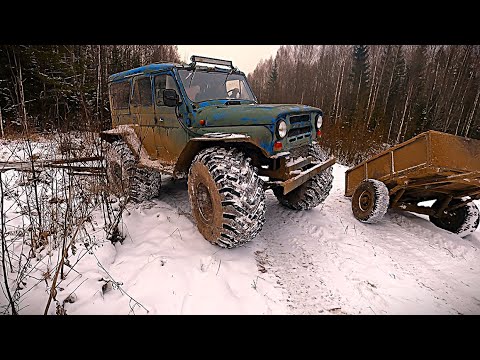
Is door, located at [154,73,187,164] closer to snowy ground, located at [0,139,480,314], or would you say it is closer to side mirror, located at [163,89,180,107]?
side mirror, located at [163,89,180,107]

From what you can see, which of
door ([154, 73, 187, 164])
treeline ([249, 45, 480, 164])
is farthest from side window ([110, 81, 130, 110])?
treeline ([249, 45, 480, 164])

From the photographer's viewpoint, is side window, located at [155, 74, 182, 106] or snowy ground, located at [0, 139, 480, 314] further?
side window, located at [155, 74, 182, 106]

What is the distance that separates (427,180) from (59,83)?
450 inches

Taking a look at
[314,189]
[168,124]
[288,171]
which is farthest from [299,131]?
[168,124]

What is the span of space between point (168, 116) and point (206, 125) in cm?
89

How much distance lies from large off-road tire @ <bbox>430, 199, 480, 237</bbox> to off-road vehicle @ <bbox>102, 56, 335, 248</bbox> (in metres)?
2.34

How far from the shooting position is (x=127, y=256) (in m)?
3.33

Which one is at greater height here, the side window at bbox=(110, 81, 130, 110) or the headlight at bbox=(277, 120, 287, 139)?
the side window at bbox=(110, 81, 130, 110)

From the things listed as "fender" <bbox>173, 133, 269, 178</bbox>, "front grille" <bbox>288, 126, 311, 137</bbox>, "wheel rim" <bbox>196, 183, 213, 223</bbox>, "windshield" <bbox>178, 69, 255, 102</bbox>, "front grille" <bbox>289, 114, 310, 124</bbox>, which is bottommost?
"wheel rim" <bbox>196, 183, 213, 223</bbox>

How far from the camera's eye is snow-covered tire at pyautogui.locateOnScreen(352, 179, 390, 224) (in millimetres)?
4430

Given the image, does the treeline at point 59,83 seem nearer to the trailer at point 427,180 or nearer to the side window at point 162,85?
the side window at point 162,85

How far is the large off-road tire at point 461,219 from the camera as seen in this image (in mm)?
4629

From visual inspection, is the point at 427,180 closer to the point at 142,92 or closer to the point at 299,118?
the point at 299,118

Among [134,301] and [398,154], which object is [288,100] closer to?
[398,154]
